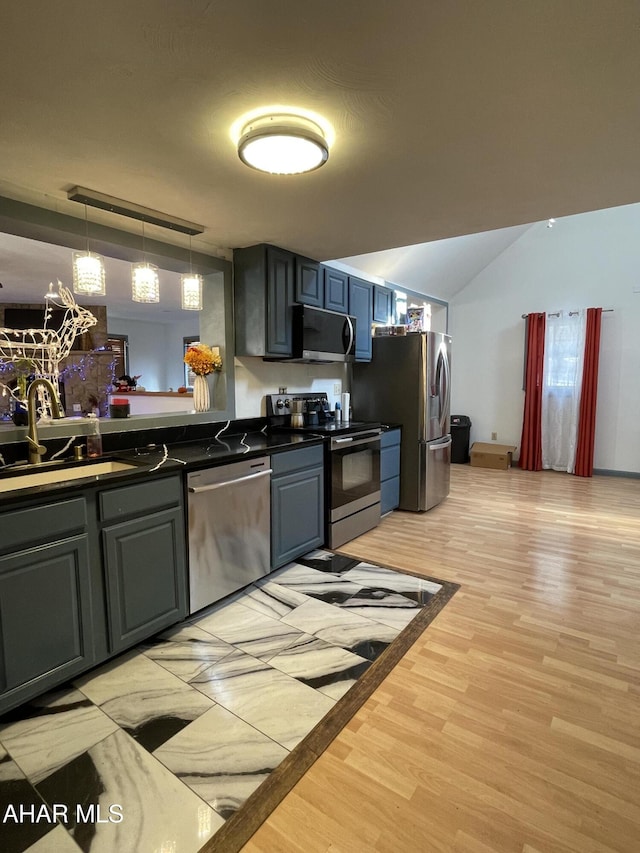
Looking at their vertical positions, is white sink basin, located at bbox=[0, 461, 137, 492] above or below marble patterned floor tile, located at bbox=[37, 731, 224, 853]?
above

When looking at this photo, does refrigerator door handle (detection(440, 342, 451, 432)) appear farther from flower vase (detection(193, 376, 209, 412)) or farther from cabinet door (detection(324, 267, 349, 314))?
flower vase (detection(193, 376, 209, 412))

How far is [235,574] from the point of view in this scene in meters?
2.51

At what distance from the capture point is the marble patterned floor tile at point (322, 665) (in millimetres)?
1851

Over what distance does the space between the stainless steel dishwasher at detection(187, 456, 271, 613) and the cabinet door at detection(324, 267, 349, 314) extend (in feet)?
5.59

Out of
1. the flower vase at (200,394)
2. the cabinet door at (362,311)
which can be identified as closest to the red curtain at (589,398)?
the cabinet door at (362,311)

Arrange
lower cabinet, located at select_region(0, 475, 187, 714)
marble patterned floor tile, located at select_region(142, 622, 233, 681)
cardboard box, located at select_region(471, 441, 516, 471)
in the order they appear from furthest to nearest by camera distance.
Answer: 1. cardboard box, located at select_region(471, 441, 516, 471)
2. marble patterned floor tile, located at select_region(142, 622, 233, 681)
3. lower cabinet, located at select_region(0, 475, 187, 714)

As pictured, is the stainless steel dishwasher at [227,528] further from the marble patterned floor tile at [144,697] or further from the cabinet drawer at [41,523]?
the cabinet drawer at [41,523]

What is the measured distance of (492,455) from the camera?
6227 mm

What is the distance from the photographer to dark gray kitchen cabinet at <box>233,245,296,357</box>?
10.1 ft

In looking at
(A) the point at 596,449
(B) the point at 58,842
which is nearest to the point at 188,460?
(B) the point at 58,842

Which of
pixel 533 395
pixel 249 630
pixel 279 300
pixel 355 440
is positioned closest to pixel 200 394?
pixel 279 300

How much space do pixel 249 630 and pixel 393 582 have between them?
100 cm

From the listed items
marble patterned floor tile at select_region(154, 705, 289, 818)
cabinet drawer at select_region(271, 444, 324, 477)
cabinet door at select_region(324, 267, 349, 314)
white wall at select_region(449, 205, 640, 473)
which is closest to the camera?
marble patterned floor tile at select_region(154, 705, 289, 818)

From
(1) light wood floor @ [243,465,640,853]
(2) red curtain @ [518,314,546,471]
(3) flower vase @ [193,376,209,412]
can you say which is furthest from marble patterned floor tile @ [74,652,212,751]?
(2) red curtain @ [518,314,546,471]
